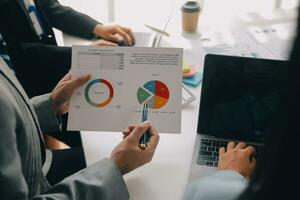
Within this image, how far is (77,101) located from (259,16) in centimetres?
105

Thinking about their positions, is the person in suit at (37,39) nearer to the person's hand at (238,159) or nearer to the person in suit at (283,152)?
the person's hand at (238,159)

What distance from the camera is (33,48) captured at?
1459 millimetres

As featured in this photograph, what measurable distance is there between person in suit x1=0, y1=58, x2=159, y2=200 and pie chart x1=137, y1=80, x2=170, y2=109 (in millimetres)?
86

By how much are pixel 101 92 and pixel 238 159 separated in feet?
1.33

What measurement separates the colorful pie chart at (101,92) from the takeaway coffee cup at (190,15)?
659 millimetres

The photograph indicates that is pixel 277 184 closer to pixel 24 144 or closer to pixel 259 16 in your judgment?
pixel 24 144

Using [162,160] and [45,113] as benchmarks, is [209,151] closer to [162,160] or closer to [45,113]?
[162,160]

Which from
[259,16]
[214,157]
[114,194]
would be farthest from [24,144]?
[259,16]

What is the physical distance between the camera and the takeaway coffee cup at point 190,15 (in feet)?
5.08

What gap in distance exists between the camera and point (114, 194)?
34.4 inches

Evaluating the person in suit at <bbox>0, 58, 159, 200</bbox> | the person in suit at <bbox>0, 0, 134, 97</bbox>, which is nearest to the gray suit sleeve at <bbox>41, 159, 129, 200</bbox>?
the person in suit at <bbox>0, 58, 159, 200</bbox>

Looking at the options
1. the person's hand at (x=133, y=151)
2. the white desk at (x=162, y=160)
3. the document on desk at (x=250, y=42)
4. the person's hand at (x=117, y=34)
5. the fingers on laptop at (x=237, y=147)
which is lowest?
the white desk at (x=162, y=160)

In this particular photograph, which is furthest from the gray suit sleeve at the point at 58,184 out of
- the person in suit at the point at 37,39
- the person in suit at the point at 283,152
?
the person in suit at the point at 37,39

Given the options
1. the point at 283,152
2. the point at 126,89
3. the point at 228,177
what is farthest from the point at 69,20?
the point at 283,152
